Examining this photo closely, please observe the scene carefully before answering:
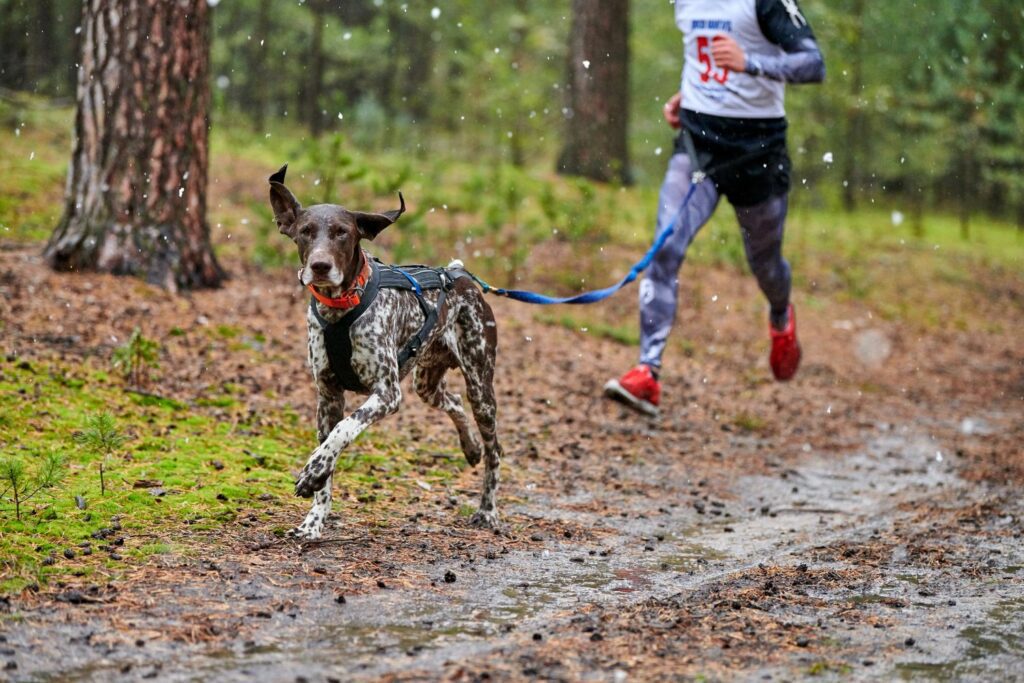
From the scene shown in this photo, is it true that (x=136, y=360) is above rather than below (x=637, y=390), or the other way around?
above

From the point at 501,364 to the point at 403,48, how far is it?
22270 mm

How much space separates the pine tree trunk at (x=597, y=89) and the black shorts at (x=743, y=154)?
8.35 m

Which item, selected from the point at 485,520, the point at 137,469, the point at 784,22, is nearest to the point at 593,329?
the point at 784,22

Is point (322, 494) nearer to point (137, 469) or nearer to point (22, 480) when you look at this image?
point (137, 469)

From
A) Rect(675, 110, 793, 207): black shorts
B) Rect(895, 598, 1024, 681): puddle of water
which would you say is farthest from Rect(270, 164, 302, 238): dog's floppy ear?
Rect(675, 110, 793, 207): black shorts

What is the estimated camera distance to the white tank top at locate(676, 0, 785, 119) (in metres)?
7.95

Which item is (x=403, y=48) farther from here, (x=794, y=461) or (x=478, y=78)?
(x=794, y=461)

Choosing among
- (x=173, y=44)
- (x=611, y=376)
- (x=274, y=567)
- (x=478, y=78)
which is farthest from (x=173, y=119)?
(x=478, y=78)

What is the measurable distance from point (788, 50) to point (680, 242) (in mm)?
1570

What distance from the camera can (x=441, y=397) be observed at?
618cm

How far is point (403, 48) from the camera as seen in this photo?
30500mm

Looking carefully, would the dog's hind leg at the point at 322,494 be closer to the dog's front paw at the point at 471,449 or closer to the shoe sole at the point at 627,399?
the dog's front paw at the point at 471,449

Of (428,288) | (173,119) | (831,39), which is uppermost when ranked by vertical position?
(831,39)

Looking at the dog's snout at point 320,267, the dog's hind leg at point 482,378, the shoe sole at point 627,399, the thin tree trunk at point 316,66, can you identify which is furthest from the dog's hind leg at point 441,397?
the thin tree trunk at point 316,66
